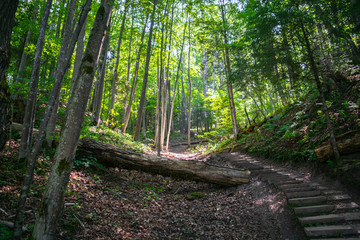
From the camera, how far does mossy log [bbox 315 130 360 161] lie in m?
4.69

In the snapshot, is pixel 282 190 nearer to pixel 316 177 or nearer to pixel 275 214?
pixel 275 214

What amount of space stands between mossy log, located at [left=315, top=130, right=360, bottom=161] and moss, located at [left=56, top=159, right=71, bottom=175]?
633 centimetres

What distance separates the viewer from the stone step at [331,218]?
11.7 ft

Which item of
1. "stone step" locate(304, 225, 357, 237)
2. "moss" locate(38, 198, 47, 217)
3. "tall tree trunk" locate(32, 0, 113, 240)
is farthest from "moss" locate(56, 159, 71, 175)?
"stone step" locate(304, 225, 357, 237)

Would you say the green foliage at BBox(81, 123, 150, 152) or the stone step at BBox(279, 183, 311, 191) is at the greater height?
the green foliage at BBox(81, 123, 150, 152)

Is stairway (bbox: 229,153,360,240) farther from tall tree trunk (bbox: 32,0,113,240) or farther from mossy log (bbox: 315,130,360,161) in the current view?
tall tree trunk (bbox: 32,0,113,240)

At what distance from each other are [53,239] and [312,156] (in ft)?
22.1

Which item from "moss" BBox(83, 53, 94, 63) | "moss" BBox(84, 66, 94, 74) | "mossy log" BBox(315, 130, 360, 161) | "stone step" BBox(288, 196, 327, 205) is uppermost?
"moss" BBox(83, 53, 94, 63)

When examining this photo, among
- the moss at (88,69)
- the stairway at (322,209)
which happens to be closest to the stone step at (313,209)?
the stairway at (322,209)

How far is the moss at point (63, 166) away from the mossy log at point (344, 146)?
6.33 meters

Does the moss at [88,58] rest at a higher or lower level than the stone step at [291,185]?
higher

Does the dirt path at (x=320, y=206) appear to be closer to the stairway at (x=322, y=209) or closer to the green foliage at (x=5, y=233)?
the stairway at (x=322, y=209)

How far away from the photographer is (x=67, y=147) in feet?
9.55

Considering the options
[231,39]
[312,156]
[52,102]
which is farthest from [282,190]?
[231,39]
